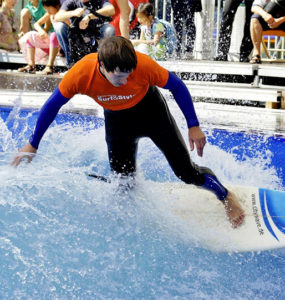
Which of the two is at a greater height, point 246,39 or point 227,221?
point 246,39

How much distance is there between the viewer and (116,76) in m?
2.99

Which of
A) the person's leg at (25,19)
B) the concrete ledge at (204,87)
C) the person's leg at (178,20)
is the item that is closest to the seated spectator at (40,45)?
the concrete ledge at (204,87)

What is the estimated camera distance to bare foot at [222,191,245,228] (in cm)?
383

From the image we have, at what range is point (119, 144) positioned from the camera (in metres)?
3.67

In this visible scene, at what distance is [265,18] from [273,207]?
4.16 meters

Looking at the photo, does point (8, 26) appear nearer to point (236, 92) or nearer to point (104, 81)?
point (236, 92)

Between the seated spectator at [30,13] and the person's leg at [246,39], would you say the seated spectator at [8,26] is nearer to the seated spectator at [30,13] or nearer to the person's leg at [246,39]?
the seated spectator at [30,13]

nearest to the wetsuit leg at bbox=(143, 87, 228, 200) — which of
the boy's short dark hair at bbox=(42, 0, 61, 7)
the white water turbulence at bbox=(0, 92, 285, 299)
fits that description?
the white water turbulence at bbox=(0, 92, 285, 299)

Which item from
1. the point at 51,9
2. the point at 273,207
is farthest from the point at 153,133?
the point at 51,9

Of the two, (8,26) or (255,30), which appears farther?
(8,26)

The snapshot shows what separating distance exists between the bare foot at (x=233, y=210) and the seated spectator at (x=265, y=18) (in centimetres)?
423

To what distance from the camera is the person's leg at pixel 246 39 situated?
797 cm

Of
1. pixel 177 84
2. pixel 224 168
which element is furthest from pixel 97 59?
pixel 224 168

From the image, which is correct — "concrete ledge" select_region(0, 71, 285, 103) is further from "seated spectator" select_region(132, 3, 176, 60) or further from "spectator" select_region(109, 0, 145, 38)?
"spectator" select_region(109, 0, 145, 38)
